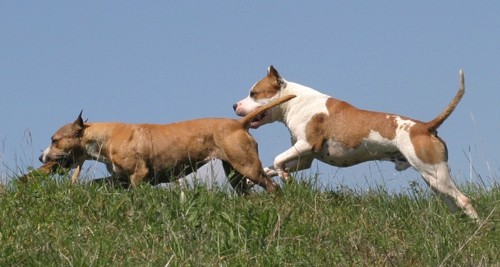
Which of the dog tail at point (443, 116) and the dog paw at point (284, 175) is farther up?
the dog tail at point (443, 116)

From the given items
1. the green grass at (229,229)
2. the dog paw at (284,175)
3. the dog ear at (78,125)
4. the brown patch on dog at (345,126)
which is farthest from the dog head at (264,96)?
the green grass at (229,229)

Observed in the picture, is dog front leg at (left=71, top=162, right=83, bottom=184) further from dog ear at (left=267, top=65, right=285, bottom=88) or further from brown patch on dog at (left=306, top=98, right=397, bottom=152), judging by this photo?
dog ear at (left=267, top=65, right=285, bottom=88)

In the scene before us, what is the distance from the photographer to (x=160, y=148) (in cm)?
1052

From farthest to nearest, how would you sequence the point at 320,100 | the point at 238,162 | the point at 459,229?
1. the point at 320,100
2. the point at 238,162
3. the point at 459,229

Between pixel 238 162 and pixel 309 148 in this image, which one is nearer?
pixel 238 162

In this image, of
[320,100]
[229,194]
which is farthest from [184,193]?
[320,100]

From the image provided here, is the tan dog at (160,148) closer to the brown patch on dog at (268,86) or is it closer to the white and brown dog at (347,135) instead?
the white and brown dog at (347,135)

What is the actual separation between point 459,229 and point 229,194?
2.21 meters

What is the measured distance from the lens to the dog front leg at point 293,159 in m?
11.2

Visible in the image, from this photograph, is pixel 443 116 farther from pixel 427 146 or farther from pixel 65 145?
pixel 65 145

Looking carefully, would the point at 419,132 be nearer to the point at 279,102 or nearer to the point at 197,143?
the point at 279,102

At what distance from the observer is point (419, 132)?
10.5m

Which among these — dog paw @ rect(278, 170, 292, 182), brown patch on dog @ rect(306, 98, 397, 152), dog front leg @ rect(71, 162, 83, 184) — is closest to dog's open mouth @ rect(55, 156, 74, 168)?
dog front leg @ rect(71, 162, 83, 184)

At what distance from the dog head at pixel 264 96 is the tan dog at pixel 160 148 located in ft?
4.36
